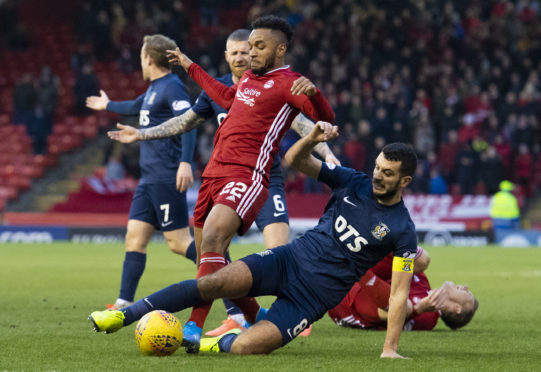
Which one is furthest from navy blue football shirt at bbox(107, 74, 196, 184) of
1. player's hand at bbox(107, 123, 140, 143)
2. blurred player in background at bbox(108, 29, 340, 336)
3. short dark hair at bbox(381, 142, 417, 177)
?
short dark hair at bbox(381, 142, 417, 177)

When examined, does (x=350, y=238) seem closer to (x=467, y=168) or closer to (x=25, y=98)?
(x=467, y=168)

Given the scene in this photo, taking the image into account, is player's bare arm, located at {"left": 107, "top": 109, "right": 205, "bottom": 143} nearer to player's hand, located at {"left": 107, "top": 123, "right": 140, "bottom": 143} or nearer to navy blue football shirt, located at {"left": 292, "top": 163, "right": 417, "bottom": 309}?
player's hand, located at {"left": 107, "top": 123, "right": 140, "bottom": 143}

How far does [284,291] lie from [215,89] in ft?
5.17

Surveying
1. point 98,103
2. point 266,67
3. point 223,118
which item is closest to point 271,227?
point 223,118

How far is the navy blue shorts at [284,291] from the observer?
5918 mm

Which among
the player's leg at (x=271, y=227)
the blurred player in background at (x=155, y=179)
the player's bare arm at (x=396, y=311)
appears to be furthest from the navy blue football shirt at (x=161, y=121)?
the player's bare arm at (x=396, y=311)

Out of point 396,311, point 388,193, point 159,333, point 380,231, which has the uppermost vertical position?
point 388,193

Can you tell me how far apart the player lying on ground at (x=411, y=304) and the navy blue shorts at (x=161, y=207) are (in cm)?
174

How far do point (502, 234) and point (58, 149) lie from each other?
1235 cm

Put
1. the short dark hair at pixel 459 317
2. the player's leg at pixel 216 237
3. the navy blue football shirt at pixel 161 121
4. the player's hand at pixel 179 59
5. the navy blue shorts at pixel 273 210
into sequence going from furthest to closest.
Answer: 1. the navy blue football shirt at pixel 161 121
2. the short dark hair at pixel 459 317
3. the navy blue shorts at pixel 273 210
4. the player's hand at pixel 179 59
5. the player's leg at pixel 216 237

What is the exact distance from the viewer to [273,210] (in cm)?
749

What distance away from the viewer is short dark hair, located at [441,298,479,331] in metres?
7.67

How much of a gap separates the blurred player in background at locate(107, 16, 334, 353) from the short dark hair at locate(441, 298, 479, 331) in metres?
1.92

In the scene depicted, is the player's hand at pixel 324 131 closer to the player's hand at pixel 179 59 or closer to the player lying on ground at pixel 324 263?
the player lying on ground at pixel 324 263
